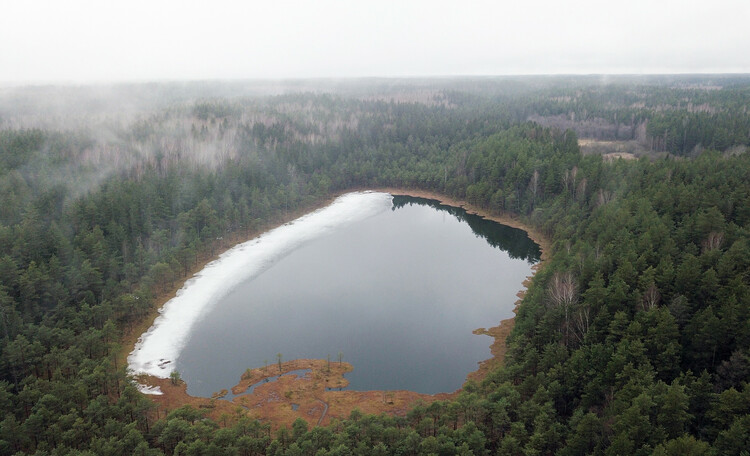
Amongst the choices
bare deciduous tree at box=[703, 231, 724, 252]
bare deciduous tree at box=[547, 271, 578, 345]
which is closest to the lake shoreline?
bare deciduous tree at box=[547, 271, 578, 345]

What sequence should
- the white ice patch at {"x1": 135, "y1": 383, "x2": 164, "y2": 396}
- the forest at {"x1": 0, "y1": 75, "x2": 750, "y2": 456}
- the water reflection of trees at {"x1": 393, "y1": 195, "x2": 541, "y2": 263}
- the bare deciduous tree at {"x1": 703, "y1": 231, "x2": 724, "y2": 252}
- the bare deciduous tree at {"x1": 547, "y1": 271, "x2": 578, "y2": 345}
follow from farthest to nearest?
1. the water reflection of trees at {"x1": 393, "y1": 195, "x2": 541, "y2": 263}
2. the bare deciduous tree at {"x1": 703, "y1": 231, "x2": 724, "y2": 252}
3. the bare deciduous tree at {"x1": 547, "y1": 271, "x2": 578, "y2": 345}
4. the white ice patch at {"x1": 135, "y1": 383, "x2": 164, "y2": 396}
5. the forest at {"x1": 0, "y1": 75, "x2": 750, "y2": 456}

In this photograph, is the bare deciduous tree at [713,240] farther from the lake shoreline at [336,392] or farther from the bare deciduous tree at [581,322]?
the lake shoreline at [336,392]

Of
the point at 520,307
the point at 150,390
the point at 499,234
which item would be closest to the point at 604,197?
the point at 499,234

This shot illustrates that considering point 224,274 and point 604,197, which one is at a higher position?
point 604,197

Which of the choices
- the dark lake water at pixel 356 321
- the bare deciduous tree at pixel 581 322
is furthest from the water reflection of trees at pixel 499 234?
the bare deciduous tree at pixel 581 322

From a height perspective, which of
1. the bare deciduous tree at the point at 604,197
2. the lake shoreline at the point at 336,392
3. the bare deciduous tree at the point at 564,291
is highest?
the bare deciduous tree at the point at 604,197

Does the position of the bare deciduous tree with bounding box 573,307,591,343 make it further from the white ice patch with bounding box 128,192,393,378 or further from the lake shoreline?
the white ice patch with bounding box 128,192,393,378

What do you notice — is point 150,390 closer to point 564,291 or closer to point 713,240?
point 564,291
